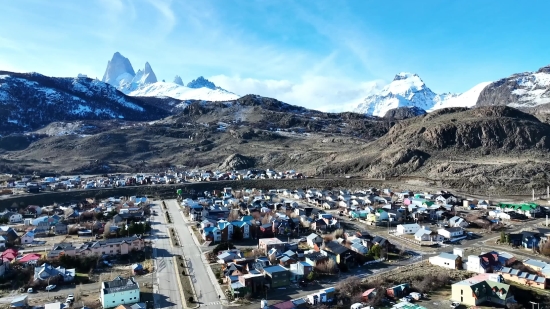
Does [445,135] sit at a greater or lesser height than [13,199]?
greater

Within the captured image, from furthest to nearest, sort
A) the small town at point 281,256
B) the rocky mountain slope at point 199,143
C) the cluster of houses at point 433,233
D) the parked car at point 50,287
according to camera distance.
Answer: the rocky mountain slope at point 199,143, the cluster of houses at point 433,233, the parked car at point 50,287, the small town at point 281,256

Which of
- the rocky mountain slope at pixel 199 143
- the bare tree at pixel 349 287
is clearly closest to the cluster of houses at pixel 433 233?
the bare tree at pixel 349 287

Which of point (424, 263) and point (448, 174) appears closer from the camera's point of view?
point (424, 263)

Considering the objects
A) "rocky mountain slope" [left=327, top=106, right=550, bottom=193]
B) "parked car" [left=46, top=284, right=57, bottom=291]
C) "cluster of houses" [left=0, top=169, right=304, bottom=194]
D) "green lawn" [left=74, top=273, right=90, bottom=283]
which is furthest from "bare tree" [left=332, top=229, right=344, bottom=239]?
"cluster of houses" [left=0, top=169, right=304, bottom=194]

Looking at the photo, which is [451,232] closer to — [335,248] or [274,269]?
[335,248]

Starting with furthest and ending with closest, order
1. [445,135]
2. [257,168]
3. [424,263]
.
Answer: [257,168] → [445,135] → [424,263]

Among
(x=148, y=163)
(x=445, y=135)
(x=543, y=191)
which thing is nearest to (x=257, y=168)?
(x=148, y=163)

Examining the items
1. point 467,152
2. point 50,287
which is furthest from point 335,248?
point 467,152

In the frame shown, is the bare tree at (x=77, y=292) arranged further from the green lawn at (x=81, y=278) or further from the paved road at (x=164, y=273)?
the paved road at (x=164, y=273)

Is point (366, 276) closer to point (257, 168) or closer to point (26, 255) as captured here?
point (26, 255)
